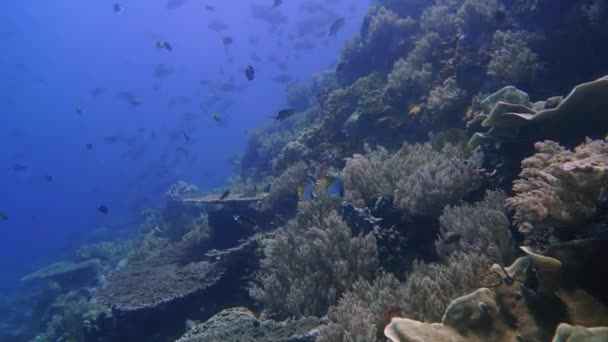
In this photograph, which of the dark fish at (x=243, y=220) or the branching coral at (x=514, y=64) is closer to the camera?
the branching coral at (x=514, y=64)

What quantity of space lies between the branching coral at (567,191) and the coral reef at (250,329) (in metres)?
2.61

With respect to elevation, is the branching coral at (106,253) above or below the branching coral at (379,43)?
below

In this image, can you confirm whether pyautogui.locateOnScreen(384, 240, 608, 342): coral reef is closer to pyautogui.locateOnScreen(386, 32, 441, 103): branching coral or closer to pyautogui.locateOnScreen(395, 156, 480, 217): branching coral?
pyautogui.locateOnScreen(395, 156, 480, 217): branching coral

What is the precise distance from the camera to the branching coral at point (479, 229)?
424 centimetres

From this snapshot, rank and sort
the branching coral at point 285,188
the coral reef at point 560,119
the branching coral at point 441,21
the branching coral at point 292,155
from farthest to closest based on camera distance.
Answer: the branching coral at point 292,155, the branching coral at point 441,21, the branching coral at point 285,188, the coral reef at point 560,119

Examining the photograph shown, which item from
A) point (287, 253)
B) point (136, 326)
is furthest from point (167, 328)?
point (287, 253)

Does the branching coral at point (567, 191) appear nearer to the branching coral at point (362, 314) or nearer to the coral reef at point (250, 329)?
the branching coral at point (362, 314)

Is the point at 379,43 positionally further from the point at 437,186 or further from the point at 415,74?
the point at 437,186

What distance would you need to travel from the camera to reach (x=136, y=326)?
25.1 feet

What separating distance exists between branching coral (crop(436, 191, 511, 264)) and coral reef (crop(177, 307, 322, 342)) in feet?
6.23

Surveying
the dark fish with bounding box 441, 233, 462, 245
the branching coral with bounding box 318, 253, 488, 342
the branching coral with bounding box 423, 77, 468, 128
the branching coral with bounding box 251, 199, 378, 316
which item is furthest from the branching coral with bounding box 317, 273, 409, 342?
the branching coral with bounding box 423, 77, 468, 128

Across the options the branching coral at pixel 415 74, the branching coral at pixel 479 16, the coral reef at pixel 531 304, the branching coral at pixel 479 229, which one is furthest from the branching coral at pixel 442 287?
the branching coral at pixel 479 16

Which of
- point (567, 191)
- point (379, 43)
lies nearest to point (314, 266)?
point (567, 191)

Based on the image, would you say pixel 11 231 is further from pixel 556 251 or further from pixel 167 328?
pixel 556 251
